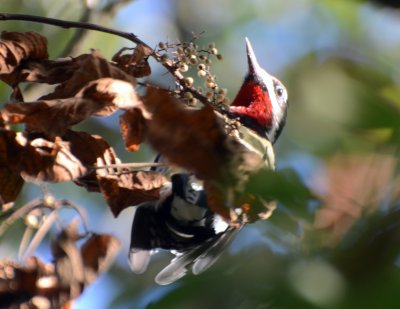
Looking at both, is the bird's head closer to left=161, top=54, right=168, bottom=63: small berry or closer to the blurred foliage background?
left=161, top=54, right=168, bottom=63: small berry

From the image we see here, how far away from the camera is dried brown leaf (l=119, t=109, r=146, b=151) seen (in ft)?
4.80

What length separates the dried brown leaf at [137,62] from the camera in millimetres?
1774

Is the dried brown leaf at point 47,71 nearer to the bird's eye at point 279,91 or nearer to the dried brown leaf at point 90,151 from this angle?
the dried brown leaf at point 90,151

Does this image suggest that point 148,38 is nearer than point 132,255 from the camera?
No

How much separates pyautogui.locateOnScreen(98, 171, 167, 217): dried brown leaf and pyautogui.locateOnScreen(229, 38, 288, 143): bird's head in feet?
6.27

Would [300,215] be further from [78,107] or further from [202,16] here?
[202,16]

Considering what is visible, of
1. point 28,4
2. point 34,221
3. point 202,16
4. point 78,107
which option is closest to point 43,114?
point 78,107

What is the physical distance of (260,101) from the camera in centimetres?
373

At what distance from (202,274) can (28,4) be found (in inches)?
148

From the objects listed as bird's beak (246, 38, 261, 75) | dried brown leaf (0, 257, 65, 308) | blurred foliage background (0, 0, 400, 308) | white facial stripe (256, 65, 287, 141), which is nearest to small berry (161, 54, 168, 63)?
dried brown leaf (0, 257, 65, 308)

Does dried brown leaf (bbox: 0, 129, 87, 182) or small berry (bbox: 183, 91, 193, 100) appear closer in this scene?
dried brown leaf (bbox: 0, 129, 87, 182)

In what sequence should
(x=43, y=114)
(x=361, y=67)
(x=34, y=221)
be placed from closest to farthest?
(x=361, y=67)
(x=43, y=114)
(x=34, y=221)

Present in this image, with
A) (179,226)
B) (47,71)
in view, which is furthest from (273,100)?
(47,71)

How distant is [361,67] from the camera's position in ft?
2.38
